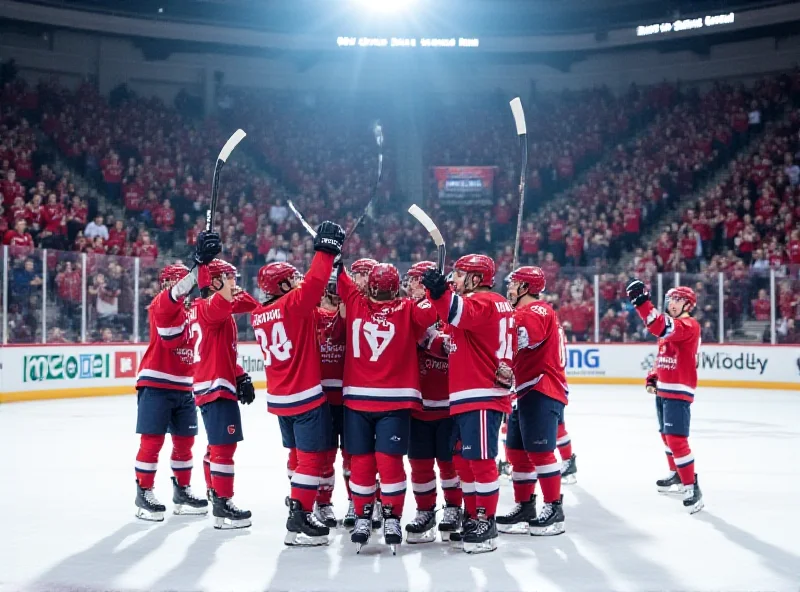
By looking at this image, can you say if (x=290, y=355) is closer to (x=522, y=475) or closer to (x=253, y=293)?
(x=522, y=475)

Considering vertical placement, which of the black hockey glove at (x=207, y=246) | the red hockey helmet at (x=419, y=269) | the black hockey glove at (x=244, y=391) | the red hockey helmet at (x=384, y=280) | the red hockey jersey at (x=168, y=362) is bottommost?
the black hockey glove at (x=244, y=391)

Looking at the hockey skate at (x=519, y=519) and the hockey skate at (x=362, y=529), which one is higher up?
the hockey skate at (x=362, y=529)

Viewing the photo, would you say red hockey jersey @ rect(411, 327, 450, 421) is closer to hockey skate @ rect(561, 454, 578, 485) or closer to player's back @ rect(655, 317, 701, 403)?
player's back @ rect(655, 317, 701, 403)

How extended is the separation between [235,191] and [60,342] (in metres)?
9.18

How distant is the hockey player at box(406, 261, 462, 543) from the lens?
18.1 ft

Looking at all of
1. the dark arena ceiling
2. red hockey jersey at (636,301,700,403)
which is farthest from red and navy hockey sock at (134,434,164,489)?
the dark arena ceiling

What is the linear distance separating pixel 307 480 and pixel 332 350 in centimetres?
80

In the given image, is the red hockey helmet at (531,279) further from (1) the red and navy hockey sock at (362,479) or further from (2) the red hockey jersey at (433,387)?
(1) the red and navy hockey sock at (362,479)

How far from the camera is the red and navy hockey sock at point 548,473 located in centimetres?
570

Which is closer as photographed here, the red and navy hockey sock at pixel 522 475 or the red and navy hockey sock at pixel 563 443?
the red and navy hockey sock at pixel 522 475

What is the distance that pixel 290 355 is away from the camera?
5.39m

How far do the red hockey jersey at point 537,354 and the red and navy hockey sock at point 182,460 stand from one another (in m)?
2.24

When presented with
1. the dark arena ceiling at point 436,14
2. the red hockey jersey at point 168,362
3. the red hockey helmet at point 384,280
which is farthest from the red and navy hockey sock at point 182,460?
the dark arena ceiling at point 436,14

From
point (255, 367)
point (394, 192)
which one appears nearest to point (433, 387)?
point (255, 367)
